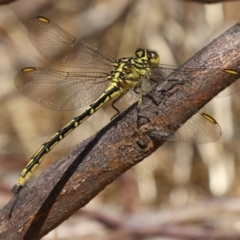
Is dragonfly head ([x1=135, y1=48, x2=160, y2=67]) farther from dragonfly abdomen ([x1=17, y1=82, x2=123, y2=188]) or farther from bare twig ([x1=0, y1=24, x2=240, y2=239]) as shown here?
bare twig ([x1=0, y1=24, x2=240, y2=239])

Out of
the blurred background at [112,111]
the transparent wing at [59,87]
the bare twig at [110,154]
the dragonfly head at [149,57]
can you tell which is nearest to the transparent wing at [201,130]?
the dragonfly head at [149,57]

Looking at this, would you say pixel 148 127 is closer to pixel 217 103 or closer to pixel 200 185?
pixel 217 103

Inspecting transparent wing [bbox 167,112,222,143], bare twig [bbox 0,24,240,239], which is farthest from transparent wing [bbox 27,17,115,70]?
bare twig [bbox 0,24,240,239]

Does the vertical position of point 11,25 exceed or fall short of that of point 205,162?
it exceeds it

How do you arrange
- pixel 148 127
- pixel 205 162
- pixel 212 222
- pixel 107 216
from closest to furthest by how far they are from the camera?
pixel 148 127, pixel 107 216, pixel 212 222, pixel 205 162

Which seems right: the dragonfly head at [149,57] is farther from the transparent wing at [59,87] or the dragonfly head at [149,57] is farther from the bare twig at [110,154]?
the bare twig at [110,154]

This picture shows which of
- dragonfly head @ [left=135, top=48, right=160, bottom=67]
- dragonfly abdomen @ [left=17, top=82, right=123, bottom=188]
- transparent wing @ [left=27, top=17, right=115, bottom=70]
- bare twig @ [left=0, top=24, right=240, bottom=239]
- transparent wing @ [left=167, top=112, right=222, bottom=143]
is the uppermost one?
transparent wing @ [left=27, top=17, right=115, bottom=70]

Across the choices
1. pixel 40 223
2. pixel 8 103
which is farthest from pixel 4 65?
pixel 40 223

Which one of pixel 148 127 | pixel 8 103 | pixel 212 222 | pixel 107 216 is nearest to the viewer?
pixel 148 127

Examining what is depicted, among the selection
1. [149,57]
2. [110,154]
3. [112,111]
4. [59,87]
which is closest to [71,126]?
[59,87]
